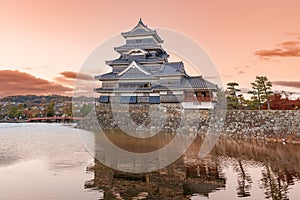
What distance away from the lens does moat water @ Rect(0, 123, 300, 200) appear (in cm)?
693

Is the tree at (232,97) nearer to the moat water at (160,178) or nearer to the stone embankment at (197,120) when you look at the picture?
the stone embankment at (197,120)

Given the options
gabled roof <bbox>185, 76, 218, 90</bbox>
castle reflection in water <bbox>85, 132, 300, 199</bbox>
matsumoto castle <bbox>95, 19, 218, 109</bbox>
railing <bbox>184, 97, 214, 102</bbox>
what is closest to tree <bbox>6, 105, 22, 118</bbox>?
matsumoto castle <bbox>95, 19, 218, 109</bbox>

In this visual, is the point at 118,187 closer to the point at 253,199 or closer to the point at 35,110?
the point at 253,199

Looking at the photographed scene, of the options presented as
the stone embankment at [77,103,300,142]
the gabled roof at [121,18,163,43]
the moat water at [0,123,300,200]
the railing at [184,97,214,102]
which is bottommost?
the moat water at [0,123,300,200]

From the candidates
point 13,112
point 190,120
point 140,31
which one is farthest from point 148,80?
point 13,112

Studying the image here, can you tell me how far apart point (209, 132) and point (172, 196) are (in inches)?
585

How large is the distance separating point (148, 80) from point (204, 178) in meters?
18.4

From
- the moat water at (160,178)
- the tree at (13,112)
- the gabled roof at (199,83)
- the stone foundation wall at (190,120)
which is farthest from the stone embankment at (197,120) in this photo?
the tree at (13,112)

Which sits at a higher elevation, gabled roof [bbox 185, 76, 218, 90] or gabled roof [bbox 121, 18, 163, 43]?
gabled roof [bbox 121, 18, 163, 43]

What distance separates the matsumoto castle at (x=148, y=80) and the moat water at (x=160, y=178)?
11.5m

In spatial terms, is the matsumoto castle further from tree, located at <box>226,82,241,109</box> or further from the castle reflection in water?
the castle reflection in water

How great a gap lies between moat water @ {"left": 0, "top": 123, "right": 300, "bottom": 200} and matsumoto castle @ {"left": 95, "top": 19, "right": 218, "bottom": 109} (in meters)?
11.5

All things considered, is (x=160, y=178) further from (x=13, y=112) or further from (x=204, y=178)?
(x=13, y=112)

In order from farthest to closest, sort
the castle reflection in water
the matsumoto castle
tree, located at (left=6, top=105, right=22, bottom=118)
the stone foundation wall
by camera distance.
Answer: tree, located at (left=6, top=105, right=22, bottom=118), the matsumoto castle, the stone foundation wall, the castle reflection in water
